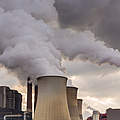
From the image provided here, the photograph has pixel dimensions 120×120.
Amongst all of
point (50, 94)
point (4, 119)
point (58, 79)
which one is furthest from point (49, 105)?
point (4, 119)

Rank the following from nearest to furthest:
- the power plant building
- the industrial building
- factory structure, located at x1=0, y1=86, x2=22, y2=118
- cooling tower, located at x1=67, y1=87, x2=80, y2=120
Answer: cooling tower, located at x1=67, y1=87, x2=80, y2=120
the industrial building
the power plant building
factory structure, located at x1=0, y1=86, x2=22, y2=118

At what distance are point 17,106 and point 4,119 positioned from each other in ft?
18.8

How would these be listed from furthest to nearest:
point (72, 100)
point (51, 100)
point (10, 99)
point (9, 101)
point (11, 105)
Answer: point (11, 105) < point (10, 99) < point (9, 101) < point (72, 100) < point (51, 100)

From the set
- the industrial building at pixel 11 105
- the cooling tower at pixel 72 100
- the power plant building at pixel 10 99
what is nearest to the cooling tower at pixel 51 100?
the cooling tower at pixel 72 100

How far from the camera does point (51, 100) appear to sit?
12.8 meters

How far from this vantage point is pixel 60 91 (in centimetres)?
1288

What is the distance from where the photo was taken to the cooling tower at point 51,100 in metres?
12.6

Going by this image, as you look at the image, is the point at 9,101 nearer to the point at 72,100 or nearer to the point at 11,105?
the point at 11,105

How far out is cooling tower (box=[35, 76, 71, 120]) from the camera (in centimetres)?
1265

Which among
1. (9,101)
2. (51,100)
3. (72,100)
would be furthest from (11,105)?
(51,100)

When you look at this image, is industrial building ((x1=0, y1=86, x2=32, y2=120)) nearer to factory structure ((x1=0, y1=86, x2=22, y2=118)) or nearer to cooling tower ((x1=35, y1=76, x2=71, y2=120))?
factory structure ((x1=0, y1=86, x2=22, y2=118))

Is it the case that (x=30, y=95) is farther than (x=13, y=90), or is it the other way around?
(x=13, y=90)

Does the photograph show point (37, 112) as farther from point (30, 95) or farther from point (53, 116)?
point (30, 95)

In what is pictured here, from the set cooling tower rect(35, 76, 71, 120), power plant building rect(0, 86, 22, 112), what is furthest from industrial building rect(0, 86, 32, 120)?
cooling tower rect(35, 76, 71, 120)
